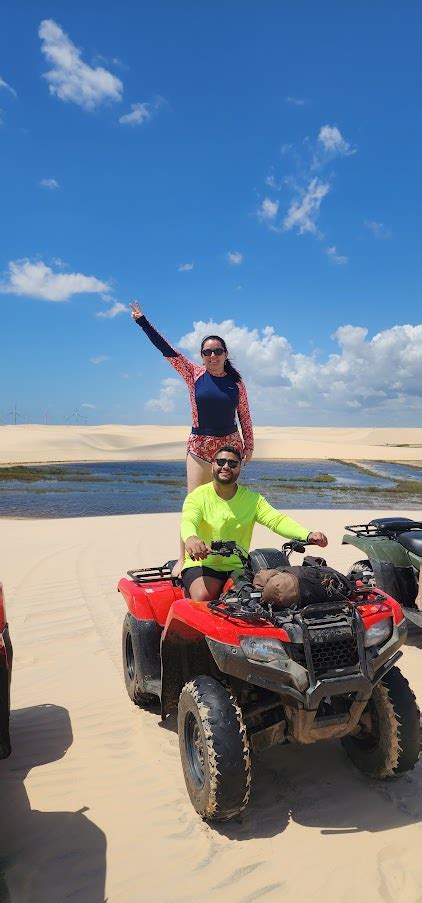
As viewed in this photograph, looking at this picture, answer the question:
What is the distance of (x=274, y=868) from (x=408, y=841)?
66cm

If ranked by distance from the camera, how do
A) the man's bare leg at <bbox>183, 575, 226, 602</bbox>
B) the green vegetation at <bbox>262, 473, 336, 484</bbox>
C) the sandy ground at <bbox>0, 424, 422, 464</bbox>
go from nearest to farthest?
the man's bare leg at <bbox>183, 575, 226, 602</bbox> < the green vegetation at <bbox>262, 473, 336, 484</bbox> < the sandy ground at <bbox>0, 424, 422, 464</bbox>

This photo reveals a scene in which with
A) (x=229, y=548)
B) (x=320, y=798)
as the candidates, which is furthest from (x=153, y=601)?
(x=320, y=798)

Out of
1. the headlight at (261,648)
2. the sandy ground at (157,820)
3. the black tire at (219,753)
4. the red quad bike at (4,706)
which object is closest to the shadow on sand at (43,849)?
the sandy ground at (157,820)

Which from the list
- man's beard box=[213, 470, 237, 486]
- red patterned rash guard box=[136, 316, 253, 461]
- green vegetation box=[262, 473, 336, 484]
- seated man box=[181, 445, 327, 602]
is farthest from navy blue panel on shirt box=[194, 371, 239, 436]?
green vegetation box=[262, 473, 336, 484]

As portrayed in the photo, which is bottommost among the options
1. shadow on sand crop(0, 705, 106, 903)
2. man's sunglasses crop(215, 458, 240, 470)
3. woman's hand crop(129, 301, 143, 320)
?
shadow on sand crop(0, 705, 106, 903)

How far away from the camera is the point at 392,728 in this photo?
295 cm

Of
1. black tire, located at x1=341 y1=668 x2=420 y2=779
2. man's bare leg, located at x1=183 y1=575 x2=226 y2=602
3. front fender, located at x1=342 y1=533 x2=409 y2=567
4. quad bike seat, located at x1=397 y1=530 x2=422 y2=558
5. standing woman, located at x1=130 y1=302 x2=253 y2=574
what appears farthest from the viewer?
front fender, located at x1=342 y1=533 x2=409 y2=567

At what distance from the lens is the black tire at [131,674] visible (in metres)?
4.12

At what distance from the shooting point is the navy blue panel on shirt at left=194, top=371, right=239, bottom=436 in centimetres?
455

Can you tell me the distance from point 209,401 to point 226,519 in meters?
1.19

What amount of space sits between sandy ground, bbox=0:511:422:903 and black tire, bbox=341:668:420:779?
0.63 ft

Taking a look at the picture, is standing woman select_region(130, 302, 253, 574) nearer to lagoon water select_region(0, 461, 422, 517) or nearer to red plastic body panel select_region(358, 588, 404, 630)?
red plastic body panel select_region(358, 588, 404, 630)

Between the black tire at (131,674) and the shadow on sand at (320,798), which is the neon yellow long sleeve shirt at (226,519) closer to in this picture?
the black tire at (131,674)

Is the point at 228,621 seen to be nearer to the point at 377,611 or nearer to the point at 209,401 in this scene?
the point at 377,611
